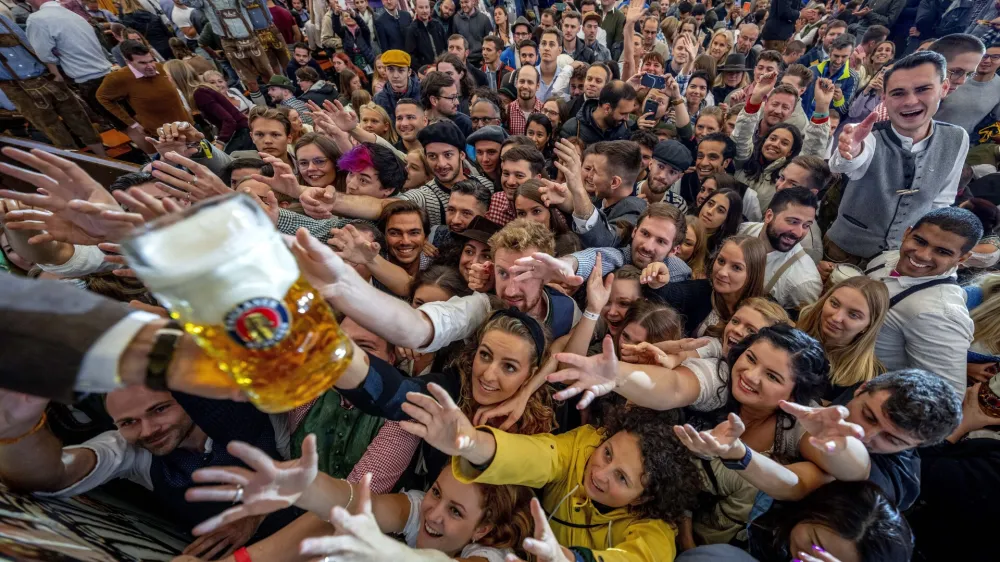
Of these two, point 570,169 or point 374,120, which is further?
point 374,120

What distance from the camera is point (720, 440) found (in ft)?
4.48

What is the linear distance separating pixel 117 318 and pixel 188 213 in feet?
0.76

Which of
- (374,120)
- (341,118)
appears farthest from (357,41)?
(341,118)

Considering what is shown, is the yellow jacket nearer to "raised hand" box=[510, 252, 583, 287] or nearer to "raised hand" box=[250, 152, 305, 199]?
"raised hand" box=[510, 252, 583, 287]

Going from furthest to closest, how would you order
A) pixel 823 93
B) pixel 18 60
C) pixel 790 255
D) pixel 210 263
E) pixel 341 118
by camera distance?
1. pixel 18 60
2. pixel 823 93
3. pixel 341 118
4. pixel 790 255
5. pixel 210 263

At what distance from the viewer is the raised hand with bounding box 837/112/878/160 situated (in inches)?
97.4

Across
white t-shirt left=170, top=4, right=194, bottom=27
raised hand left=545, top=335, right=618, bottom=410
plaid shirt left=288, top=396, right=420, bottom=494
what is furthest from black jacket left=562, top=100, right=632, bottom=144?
white t-shirt left=170, top=4, right=194, bottom=27

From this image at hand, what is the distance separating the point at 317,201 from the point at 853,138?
10.2 feet

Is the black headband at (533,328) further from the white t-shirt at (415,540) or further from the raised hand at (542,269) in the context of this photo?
the white t-shirt at (415,540)

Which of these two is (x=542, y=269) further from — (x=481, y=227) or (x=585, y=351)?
(x=481, y=227)

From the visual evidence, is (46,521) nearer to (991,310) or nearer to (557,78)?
(991,310)

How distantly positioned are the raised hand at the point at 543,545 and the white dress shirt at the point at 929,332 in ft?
6.99

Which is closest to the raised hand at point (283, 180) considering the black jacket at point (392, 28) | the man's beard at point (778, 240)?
the man's beard at point (778, 240)

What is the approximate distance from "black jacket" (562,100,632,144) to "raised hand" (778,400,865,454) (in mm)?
3252
